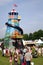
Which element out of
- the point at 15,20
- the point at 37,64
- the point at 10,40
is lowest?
the point at 37,64

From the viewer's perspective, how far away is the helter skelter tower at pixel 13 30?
40.6m

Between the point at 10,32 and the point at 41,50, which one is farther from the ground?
the point at 10,32

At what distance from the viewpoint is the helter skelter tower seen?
133 feet

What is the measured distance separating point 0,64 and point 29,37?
12562 centimetres

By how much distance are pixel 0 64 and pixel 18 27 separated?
21.3 metres

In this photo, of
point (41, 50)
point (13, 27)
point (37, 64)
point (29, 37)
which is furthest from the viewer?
point (29, 37)

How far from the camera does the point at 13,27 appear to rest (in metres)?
41.6

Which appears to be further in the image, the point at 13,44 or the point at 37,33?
the point at 37,33

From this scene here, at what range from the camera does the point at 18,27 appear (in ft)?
138

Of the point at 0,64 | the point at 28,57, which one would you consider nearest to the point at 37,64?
the point at 0,64

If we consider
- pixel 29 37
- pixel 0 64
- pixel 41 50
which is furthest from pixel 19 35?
pixel 29 37

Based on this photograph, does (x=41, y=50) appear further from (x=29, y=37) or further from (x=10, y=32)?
(x=29, y=37)

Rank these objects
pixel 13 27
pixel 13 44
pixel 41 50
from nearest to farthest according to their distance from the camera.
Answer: pixel 41 50 → pixel 13 44 → pixel 13 27

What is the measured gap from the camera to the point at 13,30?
41.5 meters
